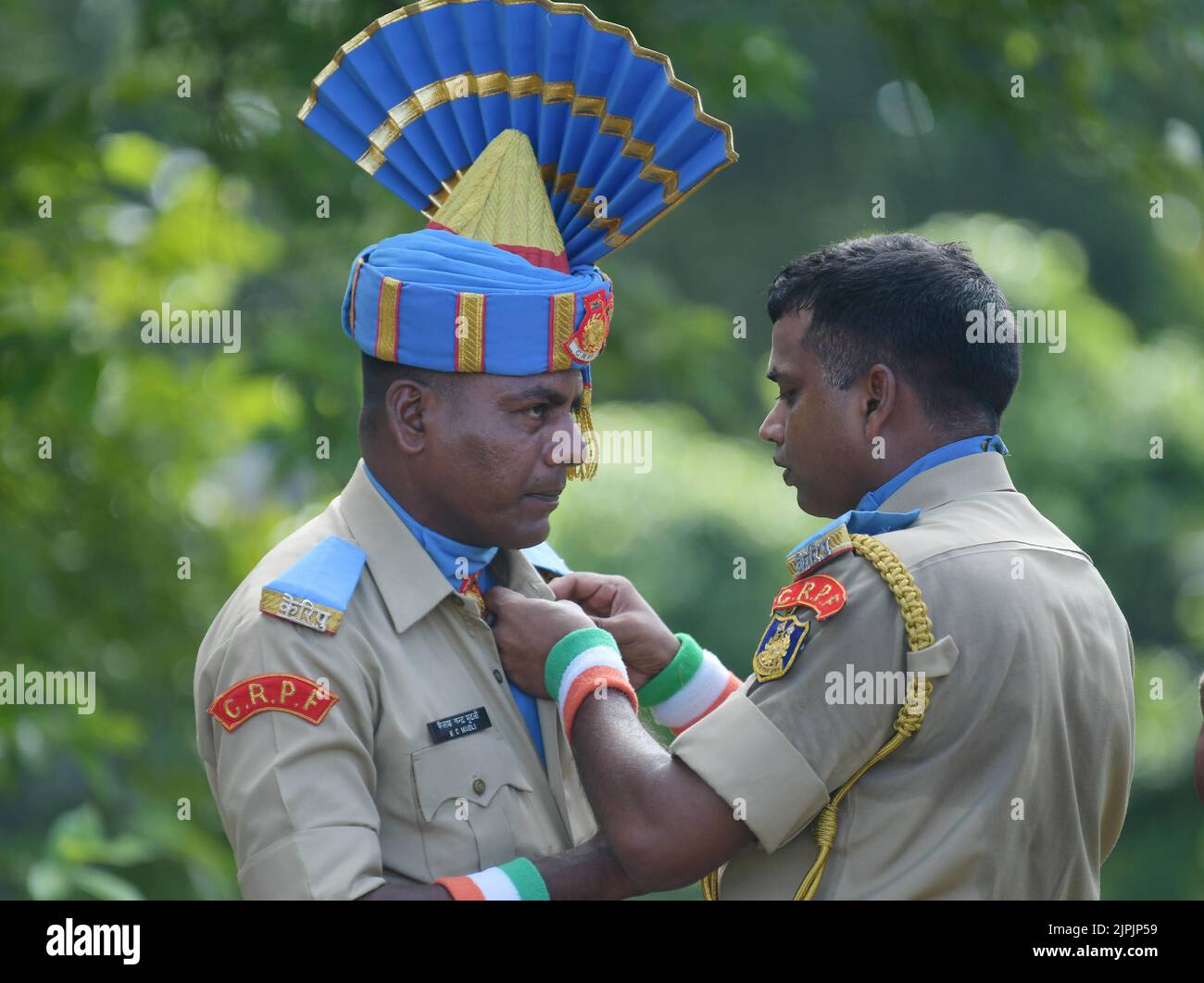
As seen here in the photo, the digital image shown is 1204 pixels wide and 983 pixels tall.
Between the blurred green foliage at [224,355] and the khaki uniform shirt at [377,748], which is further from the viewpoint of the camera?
the blurred green foliage at [224,355]

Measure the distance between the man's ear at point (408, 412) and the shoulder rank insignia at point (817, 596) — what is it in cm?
86

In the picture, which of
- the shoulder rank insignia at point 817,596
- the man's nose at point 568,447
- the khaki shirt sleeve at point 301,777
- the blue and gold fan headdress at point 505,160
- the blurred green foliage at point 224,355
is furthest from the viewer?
the blurred green foliage at point 224,355

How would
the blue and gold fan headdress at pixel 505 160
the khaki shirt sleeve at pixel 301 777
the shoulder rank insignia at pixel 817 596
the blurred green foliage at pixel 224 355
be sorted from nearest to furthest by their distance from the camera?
the khaki shirt sleeve at pixel 301 777 → the shoulder rank insignia at pixel 817 596 → the blue and gold fan headdress at pixel 505 160 → the blurred green foliage at pixel 224 355

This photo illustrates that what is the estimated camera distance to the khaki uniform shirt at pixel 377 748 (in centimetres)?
307

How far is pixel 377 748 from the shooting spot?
10.6 ft

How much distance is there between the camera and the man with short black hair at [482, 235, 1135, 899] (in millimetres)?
3125

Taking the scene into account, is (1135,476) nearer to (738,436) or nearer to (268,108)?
(738,436)

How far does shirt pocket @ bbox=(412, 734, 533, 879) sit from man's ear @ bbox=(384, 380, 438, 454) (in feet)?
2.15

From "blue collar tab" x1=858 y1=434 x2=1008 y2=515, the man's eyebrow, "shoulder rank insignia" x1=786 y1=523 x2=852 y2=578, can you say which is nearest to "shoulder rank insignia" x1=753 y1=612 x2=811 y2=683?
"shoulder rank insignia" x1=786 y1=523 x2=852 y2=578

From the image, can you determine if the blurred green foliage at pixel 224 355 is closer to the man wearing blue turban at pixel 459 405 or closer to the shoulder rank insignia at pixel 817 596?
the man wearing blue turban at pixel 459 405

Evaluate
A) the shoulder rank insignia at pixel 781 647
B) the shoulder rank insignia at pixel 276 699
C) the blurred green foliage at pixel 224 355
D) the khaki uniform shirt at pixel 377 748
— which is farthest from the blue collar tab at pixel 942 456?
the blurred green foliage at pixel 224 355

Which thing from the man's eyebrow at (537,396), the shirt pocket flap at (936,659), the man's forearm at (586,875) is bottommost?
the man's forearm at (586,875)

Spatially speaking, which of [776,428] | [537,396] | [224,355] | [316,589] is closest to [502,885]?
[316,589]

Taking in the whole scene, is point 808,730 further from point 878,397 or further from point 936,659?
point 878,397
